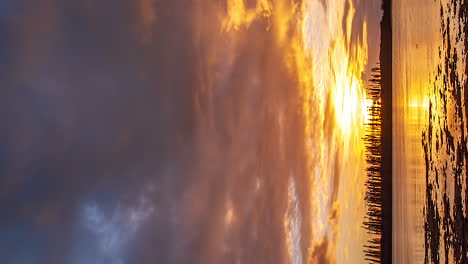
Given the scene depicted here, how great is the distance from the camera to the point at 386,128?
2422mm

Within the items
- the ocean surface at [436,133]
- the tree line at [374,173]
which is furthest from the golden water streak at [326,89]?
the ocean surface at [436,133]

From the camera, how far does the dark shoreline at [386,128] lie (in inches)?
88.9

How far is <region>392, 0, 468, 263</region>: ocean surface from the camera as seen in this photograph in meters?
0.73

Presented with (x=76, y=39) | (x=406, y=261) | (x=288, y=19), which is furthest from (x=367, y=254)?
(x=76, y=39)

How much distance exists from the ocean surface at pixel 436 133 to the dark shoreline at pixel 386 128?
0.62 metres

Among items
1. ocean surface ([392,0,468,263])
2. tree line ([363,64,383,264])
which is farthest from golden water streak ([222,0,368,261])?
ocean surface ([392,0,468,263])

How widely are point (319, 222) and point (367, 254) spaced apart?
1.33 feet

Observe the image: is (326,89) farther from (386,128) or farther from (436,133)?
(436,133)

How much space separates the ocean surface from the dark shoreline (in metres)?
0.62

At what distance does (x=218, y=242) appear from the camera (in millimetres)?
1474

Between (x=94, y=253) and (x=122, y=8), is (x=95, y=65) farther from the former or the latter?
(x=94, y=253)

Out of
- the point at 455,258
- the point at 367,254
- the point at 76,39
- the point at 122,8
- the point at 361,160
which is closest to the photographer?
the point at 455,258

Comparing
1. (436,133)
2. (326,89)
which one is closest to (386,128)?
(326,89)

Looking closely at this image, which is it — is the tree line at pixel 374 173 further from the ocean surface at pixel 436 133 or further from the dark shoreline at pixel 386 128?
the ocean surface at pixel 436 133
